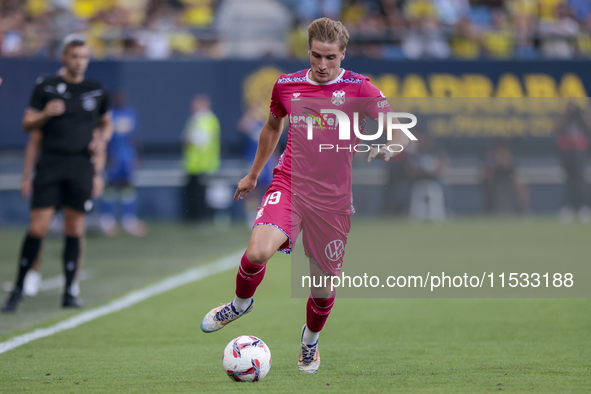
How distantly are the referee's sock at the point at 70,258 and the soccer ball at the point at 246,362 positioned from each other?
3.42 m

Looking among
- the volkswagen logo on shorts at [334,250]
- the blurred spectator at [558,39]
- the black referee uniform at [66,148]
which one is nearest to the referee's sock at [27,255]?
the black referee uniform at [66,148]

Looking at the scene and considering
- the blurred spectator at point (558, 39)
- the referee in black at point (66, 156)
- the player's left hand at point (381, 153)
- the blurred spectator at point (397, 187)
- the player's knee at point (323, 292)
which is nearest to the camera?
the player's left hand at point (381, 153)

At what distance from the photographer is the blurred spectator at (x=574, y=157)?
1741cm

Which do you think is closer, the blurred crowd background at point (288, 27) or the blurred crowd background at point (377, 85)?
the blurred crowd background at point (377, 85)

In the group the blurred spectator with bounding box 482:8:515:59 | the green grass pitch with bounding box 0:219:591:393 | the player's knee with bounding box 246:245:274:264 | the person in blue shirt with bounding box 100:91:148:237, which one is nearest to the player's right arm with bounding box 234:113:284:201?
the player's knee with bounding box 246:245:274:264

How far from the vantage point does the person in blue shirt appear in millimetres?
14688

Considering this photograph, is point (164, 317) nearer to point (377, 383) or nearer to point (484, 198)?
point (377, 383)

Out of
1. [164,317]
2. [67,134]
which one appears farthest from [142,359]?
[67,134]

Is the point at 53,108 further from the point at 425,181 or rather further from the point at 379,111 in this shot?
the point at 425,181

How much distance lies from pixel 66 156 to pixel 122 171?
25.2 ft

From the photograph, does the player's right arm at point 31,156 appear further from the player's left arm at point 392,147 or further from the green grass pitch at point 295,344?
the player's left arm at point 392,147

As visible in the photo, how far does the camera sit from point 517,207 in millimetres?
17547

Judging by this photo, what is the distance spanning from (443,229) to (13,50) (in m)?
9.76

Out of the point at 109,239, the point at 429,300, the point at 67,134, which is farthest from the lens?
the point at 109,239
